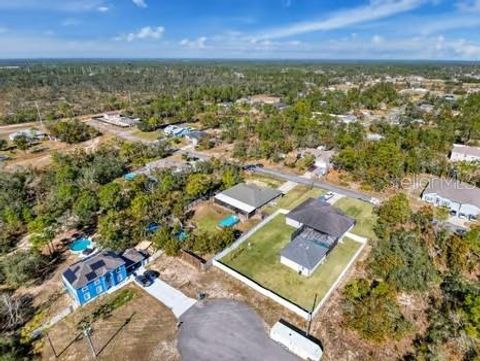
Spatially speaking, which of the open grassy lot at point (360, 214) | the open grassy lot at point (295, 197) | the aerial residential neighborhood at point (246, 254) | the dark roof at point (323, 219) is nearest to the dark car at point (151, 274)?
the aerial residential neighborhood at point (246, 254)

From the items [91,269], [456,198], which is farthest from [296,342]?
[456,198]

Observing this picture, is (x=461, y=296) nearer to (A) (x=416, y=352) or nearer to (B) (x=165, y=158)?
(A) (x=416, y=352)

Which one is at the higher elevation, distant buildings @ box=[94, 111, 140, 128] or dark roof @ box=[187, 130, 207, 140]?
dark roof @ box=[187, 130, 207, 140]

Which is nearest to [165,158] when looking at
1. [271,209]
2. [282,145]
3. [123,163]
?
[123,163]

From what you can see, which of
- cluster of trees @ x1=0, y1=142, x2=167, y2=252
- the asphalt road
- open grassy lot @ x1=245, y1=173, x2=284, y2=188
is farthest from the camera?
open grassy lot @ x1=245, y1=173, x2=284, y2=188

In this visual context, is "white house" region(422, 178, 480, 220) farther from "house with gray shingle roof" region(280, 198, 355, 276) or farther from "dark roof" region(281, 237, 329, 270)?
"dark roof" region(281, 237, 329, 270)

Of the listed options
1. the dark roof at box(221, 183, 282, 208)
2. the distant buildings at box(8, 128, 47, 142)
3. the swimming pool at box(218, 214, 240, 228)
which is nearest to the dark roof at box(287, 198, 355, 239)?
the dark roof at box(221, 183, 282, 208)
